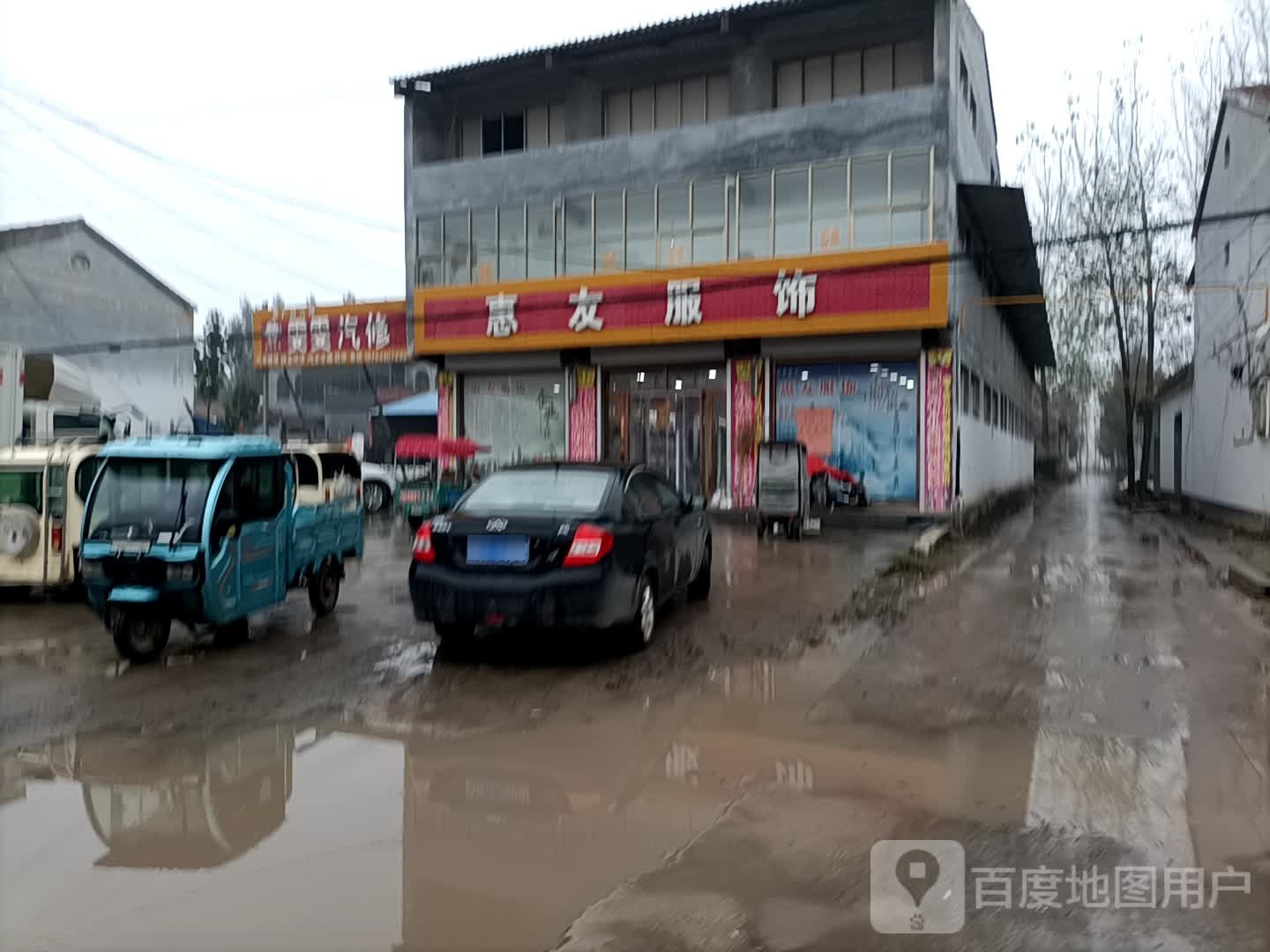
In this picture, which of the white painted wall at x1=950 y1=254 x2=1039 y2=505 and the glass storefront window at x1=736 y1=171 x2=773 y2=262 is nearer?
the white painted wall at x1=950 y1=254 x2=1039 y2=505

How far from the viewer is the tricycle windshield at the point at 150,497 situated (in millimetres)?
6781

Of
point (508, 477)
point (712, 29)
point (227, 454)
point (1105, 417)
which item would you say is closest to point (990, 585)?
point (508, 477)

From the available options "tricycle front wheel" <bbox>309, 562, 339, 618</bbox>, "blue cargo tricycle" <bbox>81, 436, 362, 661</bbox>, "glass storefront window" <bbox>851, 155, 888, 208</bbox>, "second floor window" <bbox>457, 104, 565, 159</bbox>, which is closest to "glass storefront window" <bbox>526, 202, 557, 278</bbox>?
"second floor window" <bbox>457, 104, 565, 159</bbox>

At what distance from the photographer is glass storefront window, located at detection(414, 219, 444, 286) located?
2231 cm

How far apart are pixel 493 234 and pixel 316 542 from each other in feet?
47.7

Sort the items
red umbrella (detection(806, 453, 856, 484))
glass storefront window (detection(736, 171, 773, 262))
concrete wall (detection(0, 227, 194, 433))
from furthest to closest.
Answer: concrete wall (detection(0, 227, 194, 433)) → glass storefront window (detection(736, 171, 773, 262)) → red umbrella (detection(806, 453, 856, 484))

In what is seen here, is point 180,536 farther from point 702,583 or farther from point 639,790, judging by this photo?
point 702,583

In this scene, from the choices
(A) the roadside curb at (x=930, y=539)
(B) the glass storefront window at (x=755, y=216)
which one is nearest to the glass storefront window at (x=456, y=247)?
(B) the glass storefront window at (x=755, y=216)

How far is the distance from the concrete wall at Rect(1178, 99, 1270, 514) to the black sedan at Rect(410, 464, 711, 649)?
13.1 metres

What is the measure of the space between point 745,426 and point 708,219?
172 inches

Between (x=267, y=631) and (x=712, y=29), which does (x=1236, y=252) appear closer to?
(x=712, y=29)

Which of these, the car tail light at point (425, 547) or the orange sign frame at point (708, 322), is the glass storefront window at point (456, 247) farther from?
the car tail light at point (425, 547)

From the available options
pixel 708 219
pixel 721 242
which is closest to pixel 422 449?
pixel 721 242

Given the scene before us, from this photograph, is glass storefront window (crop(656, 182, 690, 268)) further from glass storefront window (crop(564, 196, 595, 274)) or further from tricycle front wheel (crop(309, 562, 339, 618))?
tricycle front wheel (crop(309, 562, 339, 618))
